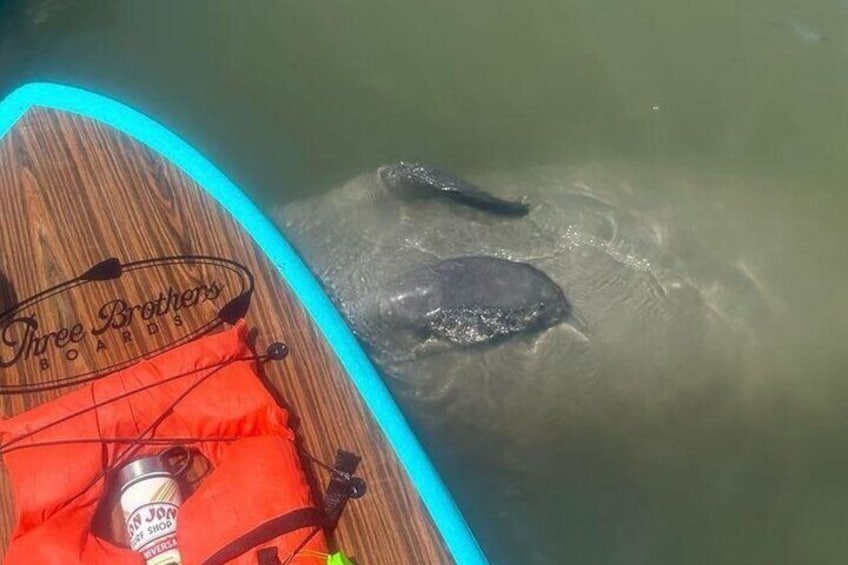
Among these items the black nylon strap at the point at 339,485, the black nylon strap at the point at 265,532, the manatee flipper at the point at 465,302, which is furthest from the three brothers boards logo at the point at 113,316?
the manatee flipper at the point at 465,302

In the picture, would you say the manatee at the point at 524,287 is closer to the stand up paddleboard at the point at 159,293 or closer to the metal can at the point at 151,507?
the stand up paddleboard at the point at 159,293

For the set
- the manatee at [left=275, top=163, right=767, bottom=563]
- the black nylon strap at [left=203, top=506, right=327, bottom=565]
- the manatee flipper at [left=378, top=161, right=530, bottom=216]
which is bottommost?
the black nylon strap at [left=203, top=506, right=327, bottom=565]

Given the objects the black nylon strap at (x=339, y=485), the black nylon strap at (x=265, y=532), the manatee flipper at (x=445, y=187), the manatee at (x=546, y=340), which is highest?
the manatee flipper at (x=445, y=187)

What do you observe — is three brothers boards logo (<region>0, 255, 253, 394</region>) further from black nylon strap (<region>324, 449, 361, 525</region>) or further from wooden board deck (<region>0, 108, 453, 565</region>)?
black nylon strap (<region>324, 449, 361, 525</region>)

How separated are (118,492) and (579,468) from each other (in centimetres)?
224

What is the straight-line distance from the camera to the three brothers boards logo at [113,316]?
3260 mm

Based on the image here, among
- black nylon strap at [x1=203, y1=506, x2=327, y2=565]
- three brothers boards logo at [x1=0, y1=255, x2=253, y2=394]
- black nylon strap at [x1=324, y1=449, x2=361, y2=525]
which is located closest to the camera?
black nylon strap at [x1=203, y1=506, x2=327, y2=565]

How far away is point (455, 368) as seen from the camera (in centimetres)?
439

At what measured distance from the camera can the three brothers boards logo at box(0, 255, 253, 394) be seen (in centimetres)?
326

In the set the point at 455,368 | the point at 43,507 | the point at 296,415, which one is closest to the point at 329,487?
the point at 296,415

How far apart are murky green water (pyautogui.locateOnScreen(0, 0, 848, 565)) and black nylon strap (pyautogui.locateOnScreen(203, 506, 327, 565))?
2.03 m

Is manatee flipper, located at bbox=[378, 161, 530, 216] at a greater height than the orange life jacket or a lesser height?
greater

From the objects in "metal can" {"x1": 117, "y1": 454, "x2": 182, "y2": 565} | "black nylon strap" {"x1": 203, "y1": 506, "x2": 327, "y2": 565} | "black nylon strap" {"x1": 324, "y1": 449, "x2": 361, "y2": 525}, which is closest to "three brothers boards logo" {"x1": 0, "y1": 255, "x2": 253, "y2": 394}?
"metal can" {"x1": 117, "y1": 454, "x2": 182, "y2": 565}

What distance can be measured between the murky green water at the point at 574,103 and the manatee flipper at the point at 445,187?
10.5 inches
